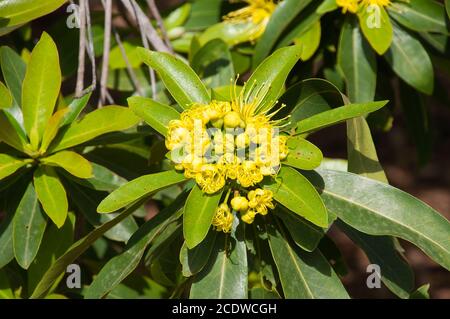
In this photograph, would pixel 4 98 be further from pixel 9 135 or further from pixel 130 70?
pixel 130 70

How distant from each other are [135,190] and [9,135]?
16.5 inches

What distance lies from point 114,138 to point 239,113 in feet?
1.40

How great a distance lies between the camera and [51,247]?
2.15 meters

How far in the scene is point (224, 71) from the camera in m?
2.37

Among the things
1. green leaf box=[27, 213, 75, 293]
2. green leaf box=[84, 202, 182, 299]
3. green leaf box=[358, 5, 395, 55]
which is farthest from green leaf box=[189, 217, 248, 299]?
green leaf box=[358, 5, 395, 55]

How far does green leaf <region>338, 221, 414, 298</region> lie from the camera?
6.51ft

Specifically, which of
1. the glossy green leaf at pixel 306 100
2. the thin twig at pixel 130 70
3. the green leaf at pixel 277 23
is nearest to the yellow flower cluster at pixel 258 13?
the green leaf at pixel 277 23

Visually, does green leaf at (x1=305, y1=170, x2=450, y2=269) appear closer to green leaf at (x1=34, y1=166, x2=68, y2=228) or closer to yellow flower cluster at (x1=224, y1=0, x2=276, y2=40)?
green leaf at (x1=34, y1=166, x2=68, y2=228)

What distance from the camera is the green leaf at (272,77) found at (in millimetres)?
1877

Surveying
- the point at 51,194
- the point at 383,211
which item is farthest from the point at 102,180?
the point at 383,211

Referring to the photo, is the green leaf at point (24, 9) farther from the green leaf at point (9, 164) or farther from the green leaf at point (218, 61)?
the green leaf at point (218, 61)
